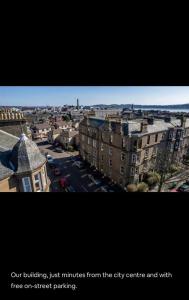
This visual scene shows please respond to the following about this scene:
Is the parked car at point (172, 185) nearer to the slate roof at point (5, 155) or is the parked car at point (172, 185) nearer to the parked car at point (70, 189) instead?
the parked car at point (70, 189)

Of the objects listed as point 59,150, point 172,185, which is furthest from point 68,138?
point 172,185

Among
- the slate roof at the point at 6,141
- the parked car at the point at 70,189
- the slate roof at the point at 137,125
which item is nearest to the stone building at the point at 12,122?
the slate roof at the point at 6,141

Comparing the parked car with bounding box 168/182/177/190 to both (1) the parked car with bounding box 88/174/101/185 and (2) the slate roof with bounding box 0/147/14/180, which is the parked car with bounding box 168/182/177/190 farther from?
(2) the slate roof with bounding box 0/147/14/180

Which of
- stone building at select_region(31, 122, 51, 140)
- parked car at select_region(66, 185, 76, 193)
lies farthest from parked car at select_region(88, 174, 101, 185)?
stone building at select_region(31, 122, 51, 140)
